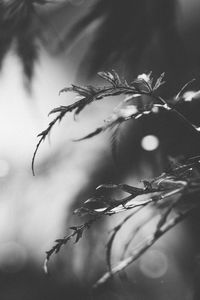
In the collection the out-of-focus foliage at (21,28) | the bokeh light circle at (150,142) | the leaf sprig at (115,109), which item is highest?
the out-of-focus foliage at (21,28)

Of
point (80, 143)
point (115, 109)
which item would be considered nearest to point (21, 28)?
point (80, 143)

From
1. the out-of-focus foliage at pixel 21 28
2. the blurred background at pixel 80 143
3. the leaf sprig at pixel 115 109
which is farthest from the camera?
the out-of-focus foliage at pixel 21 28

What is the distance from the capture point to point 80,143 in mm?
979

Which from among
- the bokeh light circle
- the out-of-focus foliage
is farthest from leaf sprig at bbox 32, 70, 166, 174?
the out-of-focus foliage

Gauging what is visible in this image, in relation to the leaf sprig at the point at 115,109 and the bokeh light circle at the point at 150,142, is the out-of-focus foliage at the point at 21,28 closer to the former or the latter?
the bokeh light circle at the point at 150,142

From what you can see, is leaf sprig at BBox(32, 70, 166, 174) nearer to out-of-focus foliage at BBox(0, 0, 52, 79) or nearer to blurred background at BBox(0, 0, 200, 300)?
blurred background at BBox(0, 0, 200, 300)

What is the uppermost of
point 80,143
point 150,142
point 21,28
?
point 21,28

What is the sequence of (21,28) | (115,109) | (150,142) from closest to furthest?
(115,109)
(150,142)
(21,28)

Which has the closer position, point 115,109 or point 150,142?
point 115,109

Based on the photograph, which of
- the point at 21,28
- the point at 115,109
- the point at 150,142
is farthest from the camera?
the point at 21,28

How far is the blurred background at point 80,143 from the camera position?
86 centimetres

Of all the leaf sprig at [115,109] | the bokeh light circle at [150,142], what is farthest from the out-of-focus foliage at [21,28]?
the leaf sprig at [115,109]

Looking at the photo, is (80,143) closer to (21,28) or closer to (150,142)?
(150,142)

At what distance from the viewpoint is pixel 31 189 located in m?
1.02
